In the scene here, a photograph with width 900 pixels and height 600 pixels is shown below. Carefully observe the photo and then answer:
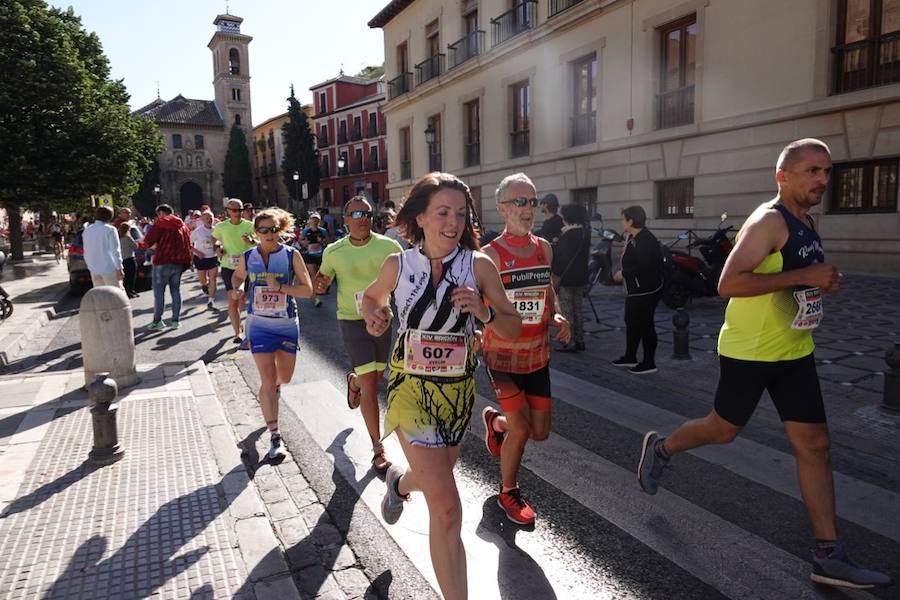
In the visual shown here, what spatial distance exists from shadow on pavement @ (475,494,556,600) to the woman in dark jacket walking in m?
3.58

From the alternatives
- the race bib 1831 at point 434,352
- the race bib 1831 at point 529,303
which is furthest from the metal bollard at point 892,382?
the race bib 1831 at point 434,352

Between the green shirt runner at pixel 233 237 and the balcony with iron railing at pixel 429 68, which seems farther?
the balcony with iron railing at pixel 429 68

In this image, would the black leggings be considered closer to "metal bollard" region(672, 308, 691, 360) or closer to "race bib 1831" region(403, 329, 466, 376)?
"metal bollard" region(672, 308, 691, 360)

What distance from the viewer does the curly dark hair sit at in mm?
2674

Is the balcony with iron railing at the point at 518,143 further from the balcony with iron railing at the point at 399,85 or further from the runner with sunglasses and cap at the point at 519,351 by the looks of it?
the runner with sunglasses and cap at the point at 519,351

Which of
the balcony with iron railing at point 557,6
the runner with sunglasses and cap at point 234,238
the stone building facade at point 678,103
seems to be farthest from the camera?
the balcony with iron railing at point 557,6

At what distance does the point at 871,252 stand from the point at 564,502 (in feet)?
39.2

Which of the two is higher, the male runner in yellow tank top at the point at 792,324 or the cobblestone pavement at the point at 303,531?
the male runner in yellow tank top at the point at 792,324

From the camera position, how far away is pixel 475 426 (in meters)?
5.20

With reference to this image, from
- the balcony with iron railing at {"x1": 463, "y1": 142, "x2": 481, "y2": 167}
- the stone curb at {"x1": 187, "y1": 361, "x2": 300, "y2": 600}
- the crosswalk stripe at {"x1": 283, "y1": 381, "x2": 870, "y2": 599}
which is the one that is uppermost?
the balcony with iron railing at {"x1": 463, "y1": 142, "x2": 481, "y2": 167}

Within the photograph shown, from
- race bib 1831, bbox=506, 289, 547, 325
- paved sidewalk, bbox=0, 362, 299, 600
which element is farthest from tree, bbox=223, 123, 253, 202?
race bib 1831, bbox=506, 289, 547, 325

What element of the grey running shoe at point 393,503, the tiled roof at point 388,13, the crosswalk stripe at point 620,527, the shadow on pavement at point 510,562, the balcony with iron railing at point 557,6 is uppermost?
the tiled roof at point 388,13

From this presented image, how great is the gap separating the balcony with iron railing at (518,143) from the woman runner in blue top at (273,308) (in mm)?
18344

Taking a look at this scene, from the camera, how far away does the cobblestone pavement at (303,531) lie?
2984mm
